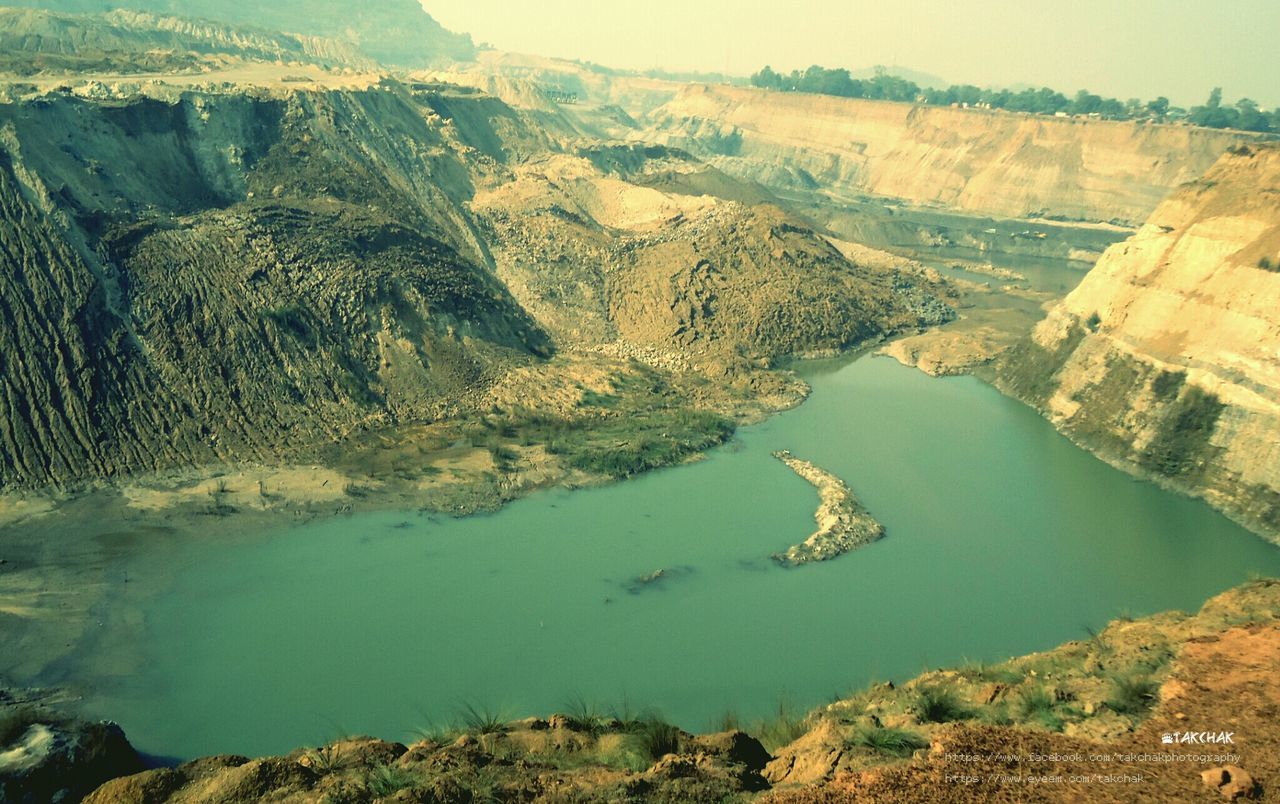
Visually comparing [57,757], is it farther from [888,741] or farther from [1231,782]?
[1231,782]

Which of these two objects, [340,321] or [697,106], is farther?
[697,106]

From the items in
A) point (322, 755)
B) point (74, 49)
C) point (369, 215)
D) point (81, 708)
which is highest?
point (74, 49)

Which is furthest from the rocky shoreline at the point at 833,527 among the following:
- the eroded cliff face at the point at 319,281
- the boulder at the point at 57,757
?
the boulder at the point at 57,757

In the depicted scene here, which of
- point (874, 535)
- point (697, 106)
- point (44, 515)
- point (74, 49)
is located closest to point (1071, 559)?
point (874, 535)

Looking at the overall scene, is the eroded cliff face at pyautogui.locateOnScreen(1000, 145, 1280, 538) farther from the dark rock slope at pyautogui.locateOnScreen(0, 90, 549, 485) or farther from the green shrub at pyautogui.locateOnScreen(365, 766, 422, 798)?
the green shrub at pyautogui.locateOnScreen(365, 766, 422, 798)

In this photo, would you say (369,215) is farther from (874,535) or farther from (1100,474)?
(1100,474)

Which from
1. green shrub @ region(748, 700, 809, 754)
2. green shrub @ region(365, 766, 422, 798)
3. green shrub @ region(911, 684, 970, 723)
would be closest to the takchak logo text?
green shrub @ region(911, 684, 970, 723)

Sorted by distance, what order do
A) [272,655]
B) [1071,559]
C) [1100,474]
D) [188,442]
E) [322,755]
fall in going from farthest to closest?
[1100,474], [188,442], [1071,559], [272,655], [322,755]
